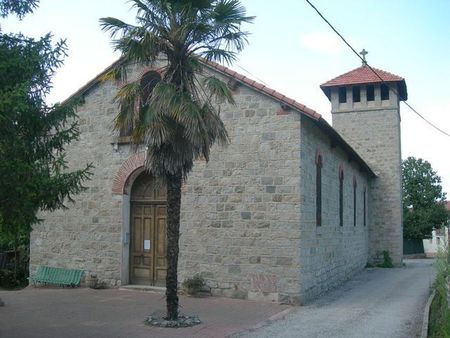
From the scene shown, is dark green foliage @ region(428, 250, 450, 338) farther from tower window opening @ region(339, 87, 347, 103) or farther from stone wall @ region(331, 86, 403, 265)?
tower window opening @ region(339, 87, 347, 103)

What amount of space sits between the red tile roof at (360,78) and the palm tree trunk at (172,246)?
18.5 metres

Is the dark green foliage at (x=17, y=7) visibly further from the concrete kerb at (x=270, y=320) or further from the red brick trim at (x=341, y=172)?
the red brick trim at (x=341, y=172)

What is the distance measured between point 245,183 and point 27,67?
692 cm

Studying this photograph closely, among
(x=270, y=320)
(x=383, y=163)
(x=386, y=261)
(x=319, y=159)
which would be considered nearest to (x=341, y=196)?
(x=319, y=159)

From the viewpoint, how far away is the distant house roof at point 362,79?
85.5 feet

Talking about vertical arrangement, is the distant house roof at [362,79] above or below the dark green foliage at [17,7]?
above

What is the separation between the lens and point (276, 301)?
12484 millimetres

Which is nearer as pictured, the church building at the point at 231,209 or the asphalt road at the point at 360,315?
the asphalt road at the point at 360,315

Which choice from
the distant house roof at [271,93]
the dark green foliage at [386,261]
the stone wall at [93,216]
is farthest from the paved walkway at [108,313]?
the dark green foliage at [386,261]

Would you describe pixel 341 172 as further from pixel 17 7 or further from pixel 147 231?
pixel 17 7

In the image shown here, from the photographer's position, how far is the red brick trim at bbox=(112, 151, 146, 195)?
577 inches

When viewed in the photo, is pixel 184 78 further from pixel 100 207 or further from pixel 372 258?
pixel 372 258

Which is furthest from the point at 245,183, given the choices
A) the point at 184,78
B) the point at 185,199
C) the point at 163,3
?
the point at 163,3

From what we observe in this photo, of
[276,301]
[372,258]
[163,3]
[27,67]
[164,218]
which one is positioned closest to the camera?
[27,67]
